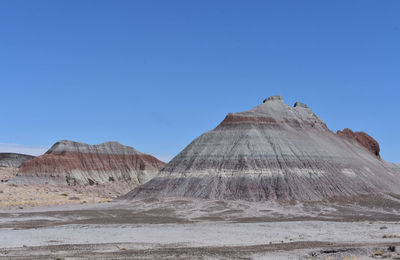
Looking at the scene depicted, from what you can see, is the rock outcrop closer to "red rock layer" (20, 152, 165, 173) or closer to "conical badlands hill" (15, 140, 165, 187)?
"conical badlands hill" (15, 140, 165, 187)

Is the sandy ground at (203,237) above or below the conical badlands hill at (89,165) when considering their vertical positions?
below

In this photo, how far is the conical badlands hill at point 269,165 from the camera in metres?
69.6

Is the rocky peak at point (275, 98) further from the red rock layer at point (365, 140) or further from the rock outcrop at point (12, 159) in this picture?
the rock outcrop at point (12, 159)

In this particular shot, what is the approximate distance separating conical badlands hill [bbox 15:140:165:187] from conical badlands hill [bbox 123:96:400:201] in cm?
3525

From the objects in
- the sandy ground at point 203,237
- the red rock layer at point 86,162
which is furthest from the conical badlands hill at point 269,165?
the red rock layer at point 86,162

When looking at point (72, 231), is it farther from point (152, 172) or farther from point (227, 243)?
point (152, 172)

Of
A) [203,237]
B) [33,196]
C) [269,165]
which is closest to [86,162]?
[33,196]

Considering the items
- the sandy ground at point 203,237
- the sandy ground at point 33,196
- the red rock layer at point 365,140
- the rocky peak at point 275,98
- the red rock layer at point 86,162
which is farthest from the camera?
the red rock layer at point 86,162

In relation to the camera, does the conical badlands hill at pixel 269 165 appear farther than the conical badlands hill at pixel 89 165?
No

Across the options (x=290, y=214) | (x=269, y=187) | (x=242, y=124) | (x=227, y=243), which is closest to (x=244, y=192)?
(x=269, y=187)

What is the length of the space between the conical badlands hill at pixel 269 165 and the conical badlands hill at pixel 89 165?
3525 centimetres

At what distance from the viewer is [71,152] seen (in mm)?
118062

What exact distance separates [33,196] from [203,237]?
52.9 metres

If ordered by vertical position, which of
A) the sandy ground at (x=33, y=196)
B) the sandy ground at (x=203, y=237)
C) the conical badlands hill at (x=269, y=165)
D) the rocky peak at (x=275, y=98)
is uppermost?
the rocky peak at (x=275, y=98)
